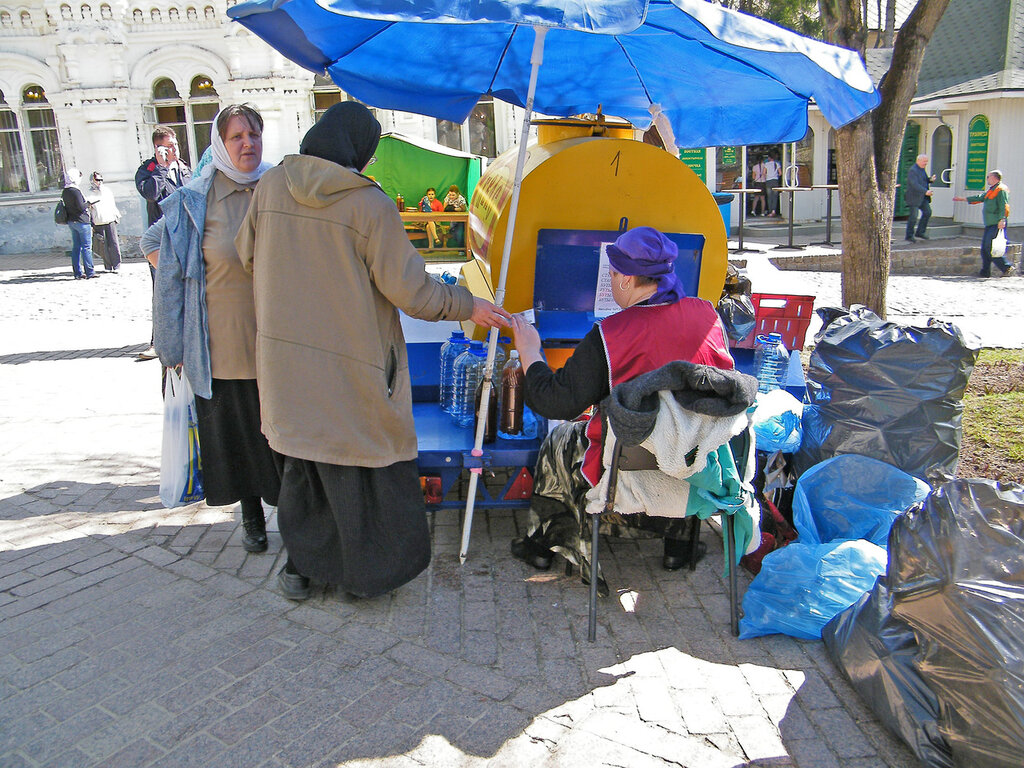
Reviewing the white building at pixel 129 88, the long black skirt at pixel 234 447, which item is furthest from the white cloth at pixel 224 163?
the white building at pixel 129 88

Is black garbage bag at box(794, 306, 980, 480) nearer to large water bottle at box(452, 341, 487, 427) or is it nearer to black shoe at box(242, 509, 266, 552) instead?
large water bottle at box(452, 341, 487, 427)

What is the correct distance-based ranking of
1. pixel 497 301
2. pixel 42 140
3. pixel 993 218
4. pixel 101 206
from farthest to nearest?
pixel 42 140 < pixel 101 206 < pixel 993 218 < pixel 497 301

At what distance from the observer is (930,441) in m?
3.53

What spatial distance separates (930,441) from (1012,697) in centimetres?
166

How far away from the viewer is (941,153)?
19.8 metres

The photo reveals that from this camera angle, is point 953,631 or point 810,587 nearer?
point 953,631

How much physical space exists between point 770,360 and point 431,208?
1006 cm

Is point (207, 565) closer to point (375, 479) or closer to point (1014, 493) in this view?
point (375, 479)

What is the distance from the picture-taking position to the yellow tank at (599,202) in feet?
12.7

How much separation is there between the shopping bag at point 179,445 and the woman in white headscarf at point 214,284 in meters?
0.07

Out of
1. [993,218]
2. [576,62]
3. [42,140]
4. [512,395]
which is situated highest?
[42,140]

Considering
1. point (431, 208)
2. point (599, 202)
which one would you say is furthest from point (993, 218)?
point (599, 202)

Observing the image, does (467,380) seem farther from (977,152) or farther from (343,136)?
(977,152)

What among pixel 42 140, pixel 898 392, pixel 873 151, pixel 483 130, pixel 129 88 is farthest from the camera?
pixel 483 130
